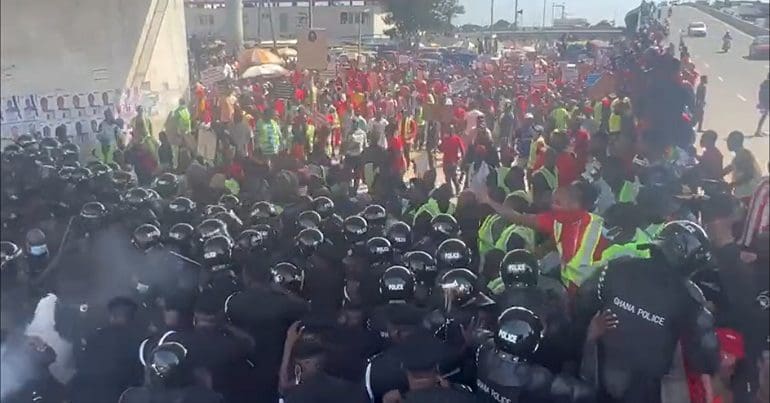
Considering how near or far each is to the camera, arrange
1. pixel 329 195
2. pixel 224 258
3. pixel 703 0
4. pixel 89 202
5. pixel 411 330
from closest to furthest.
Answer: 1. pixel 411 330
2. pixel 224 258
3. pixel 703 0
4. pixel 89 202
5. pixel 329 195

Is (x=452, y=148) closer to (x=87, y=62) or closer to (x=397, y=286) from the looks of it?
(x=87, y=62)

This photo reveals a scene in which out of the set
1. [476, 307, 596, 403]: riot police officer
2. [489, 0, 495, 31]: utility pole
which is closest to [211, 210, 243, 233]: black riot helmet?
[489, 0, 495, 31]: utility pole

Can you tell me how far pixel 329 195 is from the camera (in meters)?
5.96

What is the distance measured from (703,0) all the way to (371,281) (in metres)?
2.78

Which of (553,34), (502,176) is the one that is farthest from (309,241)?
(553,34)

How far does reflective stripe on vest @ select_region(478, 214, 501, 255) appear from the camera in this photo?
4.82 meters

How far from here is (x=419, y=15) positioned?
5930mm

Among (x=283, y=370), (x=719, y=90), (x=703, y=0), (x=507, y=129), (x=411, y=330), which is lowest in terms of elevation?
(x=283, y=370)

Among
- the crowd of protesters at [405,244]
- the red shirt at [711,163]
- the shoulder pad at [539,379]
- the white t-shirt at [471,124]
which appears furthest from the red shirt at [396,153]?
the shoulder pad at [539,379]

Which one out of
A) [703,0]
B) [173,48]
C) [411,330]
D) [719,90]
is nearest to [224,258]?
[411,330]

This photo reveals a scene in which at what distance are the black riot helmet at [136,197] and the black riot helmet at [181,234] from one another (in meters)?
0.71

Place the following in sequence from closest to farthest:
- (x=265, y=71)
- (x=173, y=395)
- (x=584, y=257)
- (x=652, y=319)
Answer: (x=173, y=395)
(x=652, y=319)
(x=584, y=257)
(x=265, y=71)

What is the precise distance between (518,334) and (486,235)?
1.90 metres

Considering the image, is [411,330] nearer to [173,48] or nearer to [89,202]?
[89,202]
